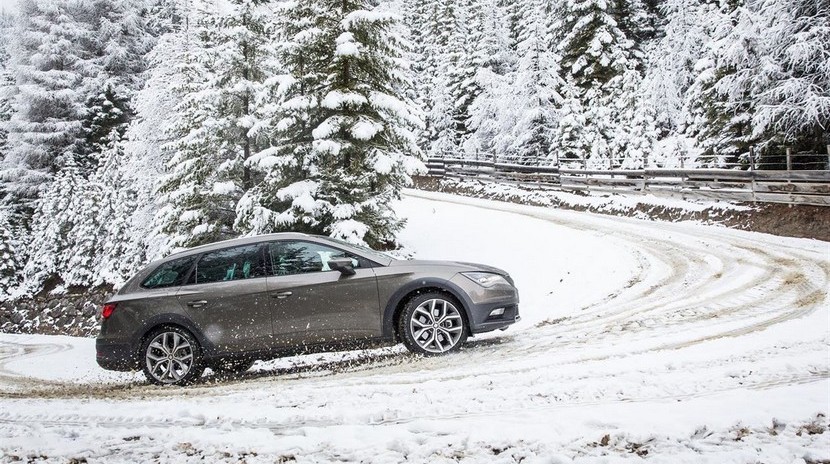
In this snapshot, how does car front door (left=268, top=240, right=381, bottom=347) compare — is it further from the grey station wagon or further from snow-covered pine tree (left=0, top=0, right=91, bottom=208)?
snow-covered pine tree (left=0, top=0, right=91, bottom=208)

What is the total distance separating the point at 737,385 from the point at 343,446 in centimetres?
312

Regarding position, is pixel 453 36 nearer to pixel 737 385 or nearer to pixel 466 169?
pixel 466 169

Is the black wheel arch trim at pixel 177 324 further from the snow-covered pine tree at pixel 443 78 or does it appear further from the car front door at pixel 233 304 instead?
the snow-covered pine tree at pixel 443 78

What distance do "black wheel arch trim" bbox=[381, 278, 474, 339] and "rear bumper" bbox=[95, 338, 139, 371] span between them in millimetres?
3029

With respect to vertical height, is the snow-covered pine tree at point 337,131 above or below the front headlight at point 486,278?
above

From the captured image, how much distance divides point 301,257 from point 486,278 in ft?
7.33

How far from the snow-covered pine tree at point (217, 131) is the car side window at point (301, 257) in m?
8.26

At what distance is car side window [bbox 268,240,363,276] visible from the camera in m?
6.73

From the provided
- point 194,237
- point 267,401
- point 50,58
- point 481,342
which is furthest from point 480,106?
point 267,401

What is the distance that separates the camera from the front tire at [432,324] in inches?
260

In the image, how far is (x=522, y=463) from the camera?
3408 mm

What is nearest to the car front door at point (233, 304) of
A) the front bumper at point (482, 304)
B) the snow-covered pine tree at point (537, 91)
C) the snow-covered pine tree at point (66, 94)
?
the front bumper at point (482, 304)

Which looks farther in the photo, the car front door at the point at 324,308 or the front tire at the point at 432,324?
the front tire at the point at 432,324

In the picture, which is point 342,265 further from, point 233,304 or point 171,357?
point 171,357
